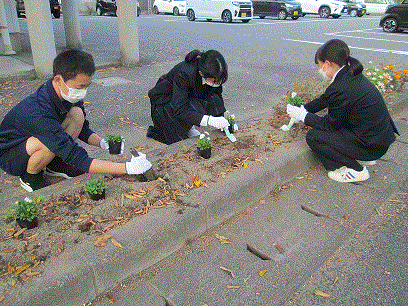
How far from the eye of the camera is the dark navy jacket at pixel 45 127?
93.4 inches

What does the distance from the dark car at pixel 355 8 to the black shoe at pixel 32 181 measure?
2651 cm

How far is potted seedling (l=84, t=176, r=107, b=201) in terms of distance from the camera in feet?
7.55

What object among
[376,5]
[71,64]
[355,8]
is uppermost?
[376,5]

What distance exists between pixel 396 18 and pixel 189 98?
14507mm

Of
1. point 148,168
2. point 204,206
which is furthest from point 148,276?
point 148,168

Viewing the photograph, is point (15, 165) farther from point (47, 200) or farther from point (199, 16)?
point (199, 16)

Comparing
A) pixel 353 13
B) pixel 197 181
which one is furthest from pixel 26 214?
pixel 353 13

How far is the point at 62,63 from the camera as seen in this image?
7.96 ft

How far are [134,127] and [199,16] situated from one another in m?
15.6

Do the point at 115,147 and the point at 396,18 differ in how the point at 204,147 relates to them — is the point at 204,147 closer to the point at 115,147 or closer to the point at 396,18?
the point at 115,147

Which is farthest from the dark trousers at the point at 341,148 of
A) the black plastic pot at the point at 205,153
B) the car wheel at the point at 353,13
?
the car wheel at the point at 353,13

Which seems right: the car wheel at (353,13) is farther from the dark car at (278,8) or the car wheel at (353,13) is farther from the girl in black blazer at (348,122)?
the girl in black blazer at (348,122)

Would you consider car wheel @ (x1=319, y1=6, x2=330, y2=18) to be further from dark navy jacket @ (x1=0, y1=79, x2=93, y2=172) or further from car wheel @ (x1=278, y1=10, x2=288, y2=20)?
dark navy jacket @ (x1=0, y1=79, x2=93, y2=172)

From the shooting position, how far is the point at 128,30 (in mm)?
7230
